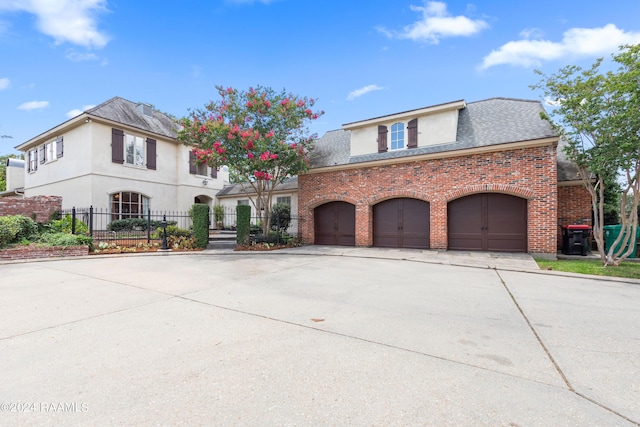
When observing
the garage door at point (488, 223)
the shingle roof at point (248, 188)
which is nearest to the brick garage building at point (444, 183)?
the garage door at point (488, 223)

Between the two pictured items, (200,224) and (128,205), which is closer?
(200,224)

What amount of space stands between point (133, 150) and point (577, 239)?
21.2 meters

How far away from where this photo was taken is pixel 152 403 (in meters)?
2.21

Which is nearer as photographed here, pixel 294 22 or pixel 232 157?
pixel 294 22

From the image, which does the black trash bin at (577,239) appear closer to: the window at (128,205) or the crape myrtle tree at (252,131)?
the crape myrtle tree at (252,131)

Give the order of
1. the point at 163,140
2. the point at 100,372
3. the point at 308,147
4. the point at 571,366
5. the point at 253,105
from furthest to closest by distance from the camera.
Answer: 1. the point at 163,140
2. the point at 308,147
3. the point at 253,105
4. the point at 571,366
5. the point at 100,372

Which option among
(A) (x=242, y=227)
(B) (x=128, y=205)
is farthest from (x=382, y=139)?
(B) (x=128, y=205)

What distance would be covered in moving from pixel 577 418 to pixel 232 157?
1254 cm

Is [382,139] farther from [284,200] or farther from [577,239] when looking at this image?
[577,239]

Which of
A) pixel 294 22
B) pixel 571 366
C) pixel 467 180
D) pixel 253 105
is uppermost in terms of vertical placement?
pixel 294 22

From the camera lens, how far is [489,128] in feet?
38.8

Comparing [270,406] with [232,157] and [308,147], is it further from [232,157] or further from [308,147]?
[308,147]

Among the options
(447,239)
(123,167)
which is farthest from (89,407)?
(123,167)

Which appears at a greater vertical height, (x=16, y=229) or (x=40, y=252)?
(x=16, y=229)
